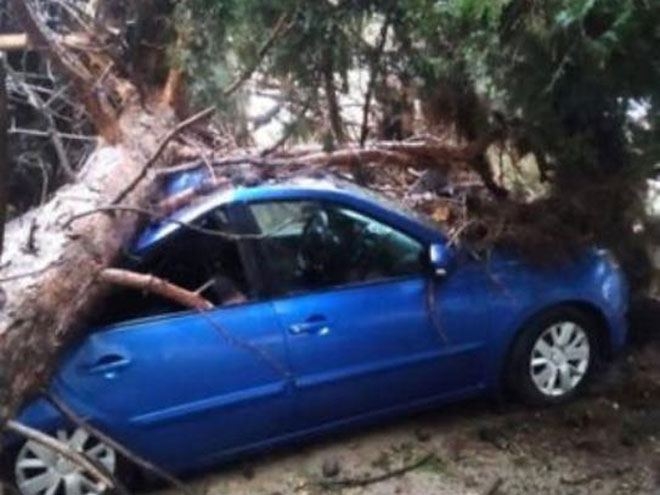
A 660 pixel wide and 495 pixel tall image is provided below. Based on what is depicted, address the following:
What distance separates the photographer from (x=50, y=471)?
4.48 m

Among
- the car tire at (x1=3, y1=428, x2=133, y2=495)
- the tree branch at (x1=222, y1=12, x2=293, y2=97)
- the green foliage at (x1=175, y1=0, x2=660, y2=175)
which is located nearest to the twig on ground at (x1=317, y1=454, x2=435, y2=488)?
the car tire at (x1=3, y1=428, x2=133, y2=495)

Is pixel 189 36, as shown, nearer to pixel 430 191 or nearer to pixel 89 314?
pixel 89 314

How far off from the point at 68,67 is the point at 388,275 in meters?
2.16

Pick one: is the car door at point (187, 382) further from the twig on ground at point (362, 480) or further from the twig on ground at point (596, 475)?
the twig on ground at point (596, 475)

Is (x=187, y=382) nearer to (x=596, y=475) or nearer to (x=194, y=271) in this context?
(x=194, y=271)

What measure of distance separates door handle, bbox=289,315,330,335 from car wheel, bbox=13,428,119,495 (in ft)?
3.62

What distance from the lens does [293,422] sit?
15.9ft

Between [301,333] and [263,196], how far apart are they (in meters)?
0.76

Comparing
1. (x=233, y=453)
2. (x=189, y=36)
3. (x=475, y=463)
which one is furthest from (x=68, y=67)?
(x=475, y=463)

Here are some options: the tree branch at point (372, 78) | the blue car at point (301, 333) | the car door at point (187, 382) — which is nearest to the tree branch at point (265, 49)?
the tree branch at point (372, 78)

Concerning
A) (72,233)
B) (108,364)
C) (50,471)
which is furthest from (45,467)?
(72,233)

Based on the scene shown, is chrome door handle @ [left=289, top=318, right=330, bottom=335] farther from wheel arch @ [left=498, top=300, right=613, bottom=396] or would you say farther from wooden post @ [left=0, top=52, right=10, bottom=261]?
wooden post @ [left=0, top=52, right=10, bottom=261]

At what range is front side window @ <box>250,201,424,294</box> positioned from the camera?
482 cm

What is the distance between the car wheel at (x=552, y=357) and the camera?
5.37 metres
